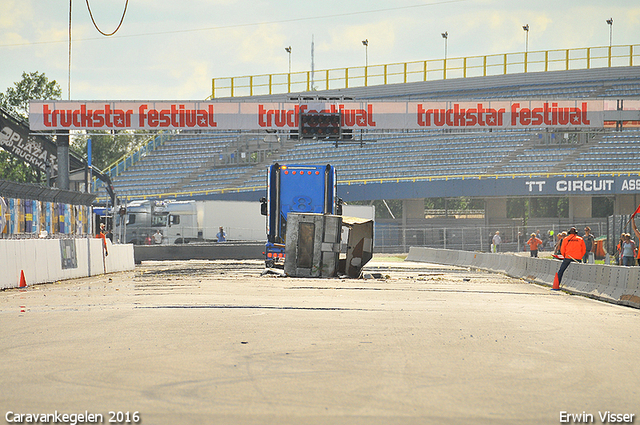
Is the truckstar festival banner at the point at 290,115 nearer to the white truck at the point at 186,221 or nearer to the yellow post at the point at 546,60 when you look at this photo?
the white truck at the point at 186,221

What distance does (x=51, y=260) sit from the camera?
20.1m

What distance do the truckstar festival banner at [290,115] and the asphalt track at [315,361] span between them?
78.1 ft

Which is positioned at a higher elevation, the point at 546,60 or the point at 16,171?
the point at 546,60

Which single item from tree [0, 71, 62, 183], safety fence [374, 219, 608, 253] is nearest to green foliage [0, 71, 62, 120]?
tree [0, 71, 62, 183]

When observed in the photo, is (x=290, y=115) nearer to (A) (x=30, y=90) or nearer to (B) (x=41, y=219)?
(B) (x=41, y=219)

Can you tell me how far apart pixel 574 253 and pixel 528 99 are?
19775 millimetres

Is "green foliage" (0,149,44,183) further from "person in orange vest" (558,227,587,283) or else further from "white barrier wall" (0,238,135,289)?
"person in orange vest" (558,227,587,283)

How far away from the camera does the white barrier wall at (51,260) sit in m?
17.2

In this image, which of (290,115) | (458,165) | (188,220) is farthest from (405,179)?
(290,115)

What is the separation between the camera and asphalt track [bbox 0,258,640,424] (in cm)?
559

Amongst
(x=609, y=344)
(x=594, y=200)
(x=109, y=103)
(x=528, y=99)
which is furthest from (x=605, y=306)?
(x=594, y=200)

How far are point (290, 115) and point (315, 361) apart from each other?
2980 cm

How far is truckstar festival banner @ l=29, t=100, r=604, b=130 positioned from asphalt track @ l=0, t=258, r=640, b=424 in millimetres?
23790

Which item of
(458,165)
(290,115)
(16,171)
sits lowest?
(16,171)
